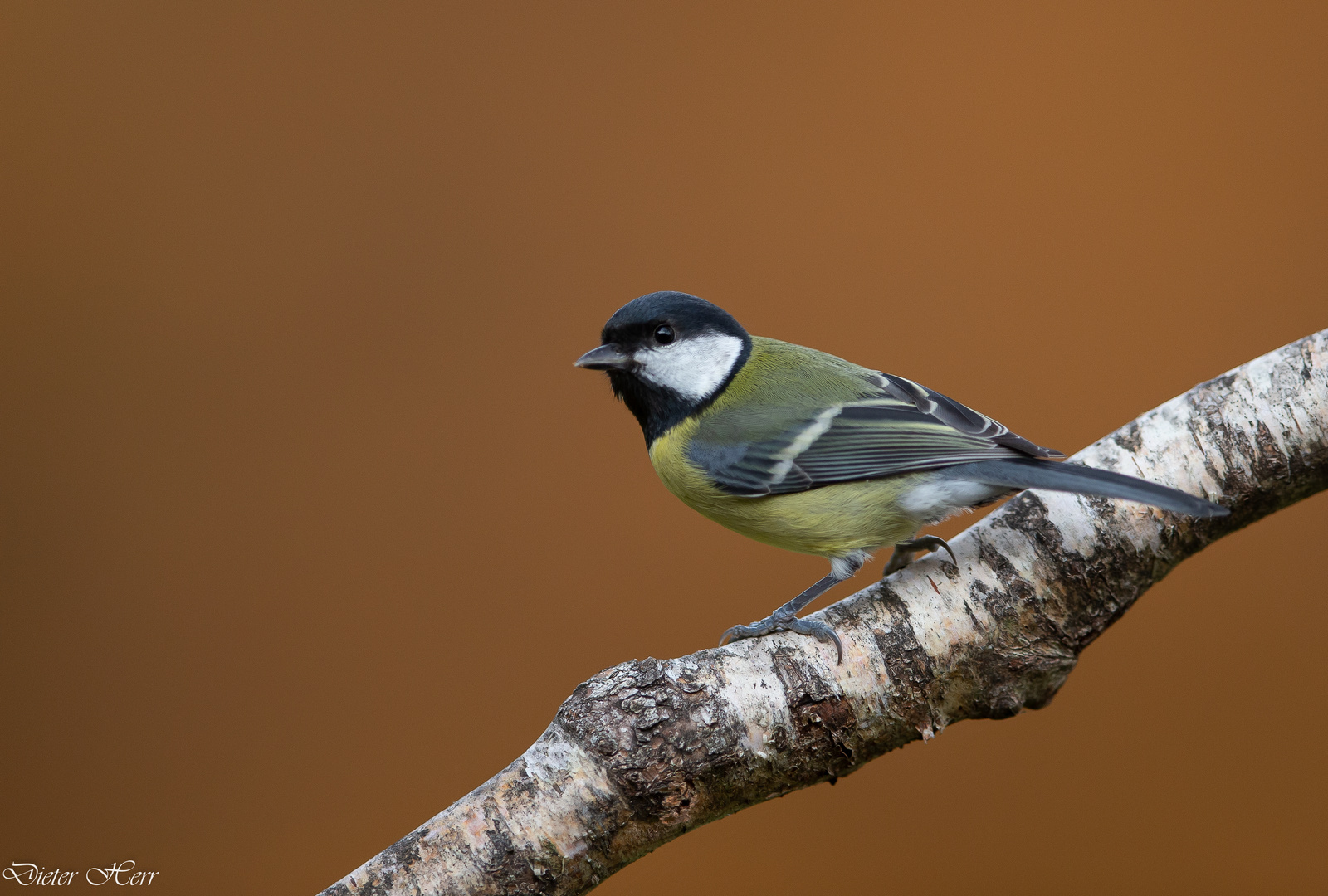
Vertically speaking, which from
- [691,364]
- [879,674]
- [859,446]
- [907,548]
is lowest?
[879,674]

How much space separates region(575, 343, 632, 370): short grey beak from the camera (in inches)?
47.6

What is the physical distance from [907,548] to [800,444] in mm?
189

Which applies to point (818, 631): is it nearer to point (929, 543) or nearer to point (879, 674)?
point (879, 674)

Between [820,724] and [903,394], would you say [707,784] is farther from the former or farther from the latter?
[903,394]

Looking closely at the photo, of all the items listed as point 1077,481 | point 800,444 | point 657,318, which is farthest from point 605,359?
point 1077,481

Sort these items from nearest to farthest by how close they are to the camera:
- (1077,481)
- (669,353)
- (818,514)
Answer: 1. (1077,481)
2. (818,514)
3. (669,353)

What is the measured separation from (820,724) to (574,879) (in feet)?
0.95

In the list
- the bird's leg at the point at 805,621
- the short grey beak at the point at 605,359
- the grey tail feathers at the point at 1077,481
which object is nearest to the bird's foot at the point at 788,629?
the bird's leg at the point at 805,621

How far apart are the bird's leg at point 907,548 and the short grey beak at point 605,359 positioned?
424mm

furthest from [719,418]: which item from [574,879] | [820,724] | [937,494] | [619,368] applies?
[574,879]

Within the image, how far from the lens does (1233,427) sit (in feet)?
3.43

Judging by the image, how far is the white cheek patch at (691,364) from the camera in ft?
4.06

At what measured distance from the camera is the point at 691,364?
4.10 ft

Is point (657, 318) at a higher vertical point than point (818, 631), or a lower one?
higher
